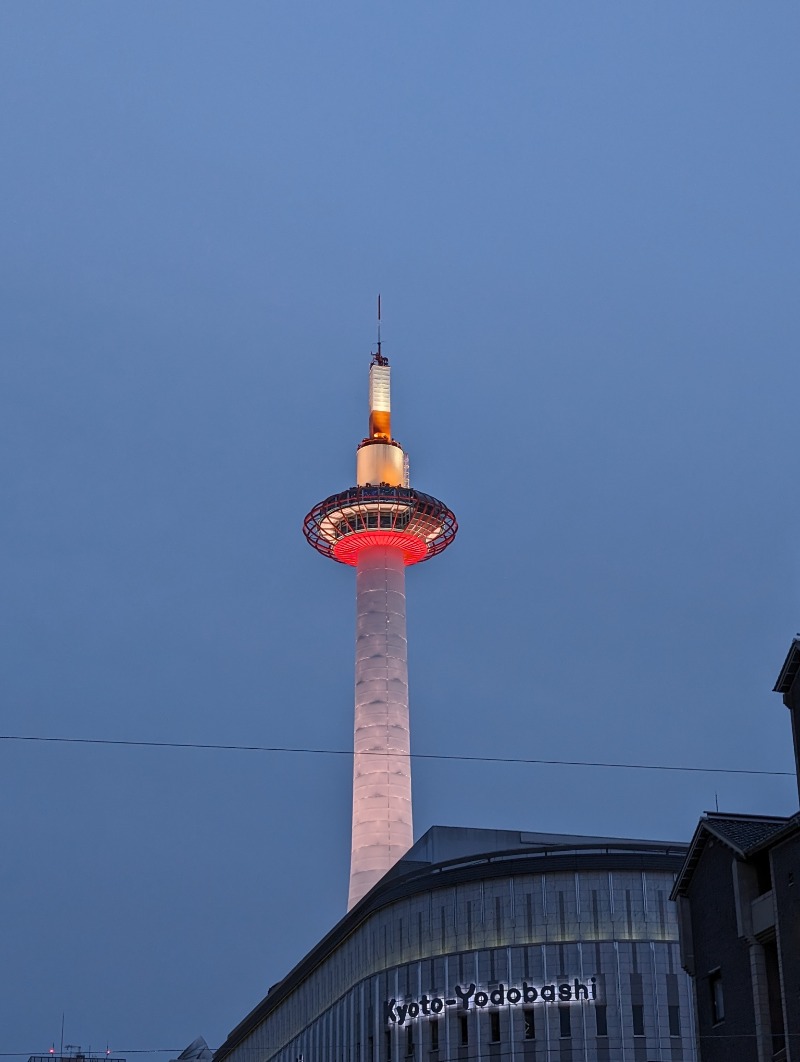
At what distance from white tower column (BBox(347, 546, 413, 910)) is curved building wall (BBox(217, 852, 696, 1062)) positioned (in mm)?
50504

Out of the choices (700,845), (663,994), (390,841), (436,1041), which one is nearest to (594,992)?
(663,994)

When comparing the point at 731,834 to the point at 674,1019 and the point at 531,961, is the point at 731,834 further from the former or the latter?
the point at 531,961

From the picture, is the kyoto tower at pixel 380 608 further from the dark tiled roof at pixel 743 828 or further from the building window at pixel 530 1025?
the dark tiled roof at pixel 743 828

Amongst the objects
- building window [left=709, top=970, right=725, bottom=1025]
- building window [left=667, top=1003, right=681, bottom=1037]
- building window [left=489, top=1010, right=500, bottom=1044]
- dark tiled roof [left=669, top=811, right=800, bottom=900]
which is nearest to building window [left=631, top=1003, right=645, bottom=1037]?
building window [left=667, top=1003, right=681, bottom=1037]

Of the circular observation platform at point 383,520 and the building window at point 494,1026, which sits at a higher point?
the circular observation platform at point 383,520

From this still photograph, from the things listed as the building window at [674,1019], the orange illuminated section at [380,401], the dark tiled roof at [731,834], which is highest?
the orange illuminated section at [380,401]

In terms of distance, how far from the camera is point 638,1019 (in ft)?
292

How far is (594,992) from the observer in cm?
9025

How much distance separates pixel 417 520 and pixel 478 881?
74.5 metres

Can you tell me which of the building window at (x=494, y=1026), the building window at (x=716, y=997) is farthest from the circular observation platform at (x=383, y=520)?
the building window at (x=716, y=997)

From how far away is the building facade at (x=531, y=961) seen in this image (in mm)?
89688

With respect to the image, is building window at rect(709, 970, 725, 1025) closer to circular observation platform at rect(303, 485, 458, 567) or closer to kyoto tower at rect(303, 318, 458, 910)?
kyoto tower at rect(303, 318, 458, 910)

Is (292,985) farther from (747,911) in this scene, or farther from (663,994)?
(747,911)

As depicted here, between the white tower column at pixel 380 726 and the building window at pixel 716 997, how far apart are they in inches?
3419
